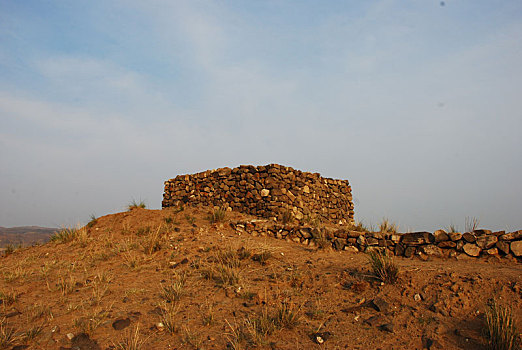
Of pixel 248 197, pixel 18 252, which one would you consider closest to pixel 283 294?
pixel 248 197

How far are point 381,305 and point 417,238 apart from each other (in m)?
3.20

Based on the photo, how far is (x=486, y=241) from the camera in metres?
6.86

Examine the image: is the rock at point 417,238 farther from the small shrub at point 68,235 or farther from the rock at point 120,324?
the small shrub at point 68,235

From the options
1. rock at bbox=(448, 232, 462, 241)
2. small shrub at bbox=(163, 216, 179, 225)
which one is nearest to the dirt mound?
rock at bbox=(448, 232, 462, 241)

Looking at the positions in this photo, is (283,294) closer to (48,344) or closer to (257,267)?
(257,267)

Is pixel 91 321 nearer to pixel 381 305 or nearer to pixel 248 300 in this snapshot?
pixel 248 300

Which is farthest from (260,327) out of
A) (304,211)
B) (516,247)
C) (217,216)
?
(304,211)

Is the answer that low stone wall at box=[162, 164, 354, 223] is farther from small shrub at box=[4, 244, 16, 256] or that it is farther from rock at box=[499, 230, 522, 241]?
rock at box=[499, 230, 522, 241]

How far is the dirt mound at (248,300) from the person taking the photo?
4363mm

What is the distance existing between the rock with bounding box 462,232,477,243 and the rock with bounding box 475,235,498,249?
2.9 inches

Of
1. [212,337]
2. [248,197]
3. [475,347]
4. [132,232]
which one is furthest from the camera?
[248,197]

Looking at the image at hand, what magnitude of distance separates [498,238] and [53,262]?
10.5 meters

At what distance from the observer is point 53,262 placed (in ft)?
28.6

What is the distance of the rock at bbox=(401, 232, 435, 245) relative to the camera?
742 cm
